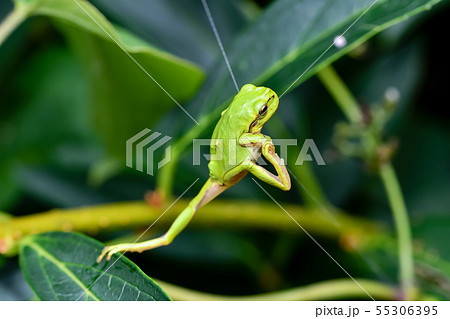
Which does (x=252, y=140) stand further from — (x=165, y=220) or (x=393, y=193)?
(x=393, y=193)

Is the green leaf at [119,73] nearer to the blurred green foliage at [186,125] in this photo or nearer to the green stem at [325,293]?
the blurred green foliage at [186,125]

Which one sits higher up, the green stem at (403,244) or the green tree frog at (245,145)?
the green stem at (403,244)

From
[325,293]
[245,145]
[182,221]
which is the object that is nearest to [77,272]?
[182,221]

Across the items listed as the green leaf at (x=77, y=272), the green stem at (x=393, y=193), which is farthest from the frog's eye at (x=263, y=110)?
the green stem at (x=393, y=193)

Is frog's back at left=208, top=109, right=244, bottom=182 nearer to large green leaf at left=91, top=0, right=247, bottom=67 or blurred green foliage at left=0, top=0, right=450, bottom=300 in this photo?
blurred green foliage at left=0, top=0, right=450, bottom=300
